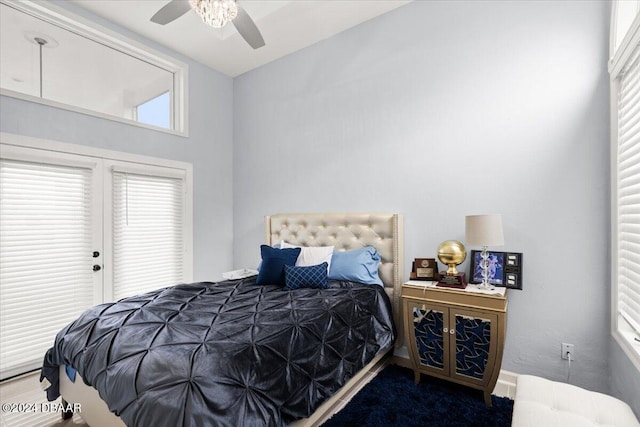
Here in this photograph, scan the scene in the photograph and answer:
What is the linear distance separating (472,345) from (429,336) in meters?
0.30

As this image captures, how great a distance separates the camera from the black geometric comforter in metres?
1.23

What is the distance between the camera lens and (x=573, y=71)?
2.18 meters

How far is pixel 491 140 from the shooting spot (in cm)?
247

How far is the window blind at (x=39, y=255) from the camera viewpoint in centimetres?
257

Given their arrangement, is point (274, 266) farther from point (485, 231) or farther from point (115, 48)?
point (115, 48)

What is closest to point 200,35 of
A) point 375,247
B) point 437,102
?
point 437,102

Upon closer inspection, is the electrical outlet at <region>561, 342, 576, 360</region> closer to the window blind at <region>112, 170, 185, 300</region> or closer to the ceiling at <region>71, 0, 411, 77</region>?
the ceiling at <region>71, 0, 411, 77</region>

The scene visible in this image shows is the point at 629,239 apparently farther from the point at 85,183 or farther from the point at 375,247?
the point at 85,183

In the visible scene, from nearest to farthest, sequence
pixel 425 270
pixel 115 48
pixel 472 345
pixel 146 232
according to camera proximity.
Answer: pixel 472 345, pixel 425 270, pixel 115 48, pixel 146 232

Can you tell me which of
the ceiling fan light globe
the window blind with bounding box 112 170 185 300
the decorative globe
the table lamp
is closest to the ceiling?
the ceiling fan light globe

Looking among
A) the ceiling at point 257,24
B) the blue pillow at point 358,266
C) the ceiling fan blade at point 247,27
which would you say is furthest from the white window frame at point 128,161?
the blue pillow at point 358,266

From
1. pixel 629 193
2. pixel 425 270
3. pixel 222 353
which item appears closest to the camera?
pixel 222 353

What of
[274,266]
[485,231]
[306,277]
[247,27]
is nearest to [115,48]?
[247,27]

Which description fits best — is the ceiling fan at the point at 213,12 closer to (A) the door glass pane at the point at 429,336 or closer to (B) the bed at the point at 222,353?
(B) the bed at the point at 222,353
